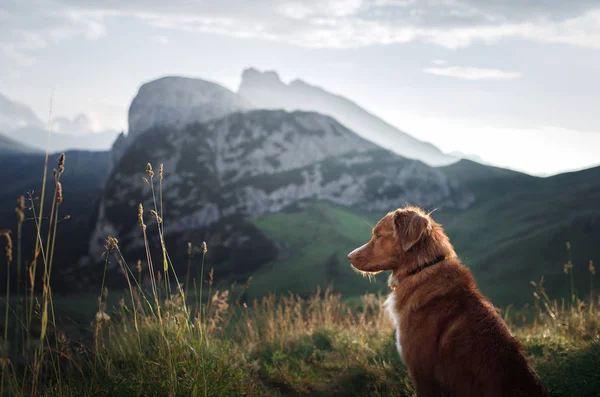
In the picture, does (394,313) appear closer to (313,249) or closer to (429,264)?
(429,264)

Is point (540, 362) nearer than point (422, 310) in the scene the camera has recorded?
No

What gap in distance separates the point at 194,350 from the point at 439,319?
8.26 ft

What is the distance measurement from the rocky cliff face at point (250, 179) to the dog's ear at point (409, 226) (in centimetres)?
7607

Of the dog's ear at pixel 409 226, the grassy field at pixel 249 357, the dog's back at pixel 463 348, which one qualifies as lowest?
the grassy field at pixel 249 357

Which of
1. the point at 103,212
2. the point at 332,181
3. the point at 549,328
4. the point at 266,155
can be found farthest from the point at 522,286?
the point at 103,212

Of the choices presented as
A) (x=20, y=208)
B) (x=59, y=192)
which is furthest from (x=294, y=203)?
(x=20, y=208)

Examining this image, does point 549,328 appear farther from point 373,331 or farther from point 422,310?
point 422,310

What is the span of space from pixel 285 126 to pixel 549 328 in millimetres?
122276

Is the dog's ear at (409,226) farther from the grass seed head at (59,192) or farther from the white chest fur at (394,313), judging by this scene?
the grass seed head at (59,192)

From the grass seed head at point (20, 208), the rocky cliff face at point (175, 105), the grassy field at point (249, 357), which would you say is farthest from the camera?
the rocky cliff face at point (175, 105)

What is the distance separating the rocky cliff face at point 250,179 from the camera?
325 feet

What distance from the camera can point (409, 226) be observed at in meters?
4.41

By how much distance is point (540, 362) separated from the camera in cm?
578

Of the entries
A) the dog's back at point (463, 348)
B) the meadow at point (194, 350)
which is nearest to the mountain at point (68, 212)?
the meadow at point (194, 350)
